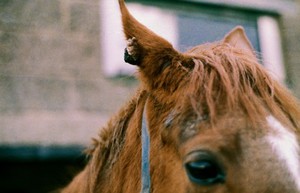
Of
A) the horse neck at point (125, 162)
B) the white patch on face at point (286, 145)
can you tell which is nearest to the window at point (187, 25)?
the horse neck at point (125, 162)

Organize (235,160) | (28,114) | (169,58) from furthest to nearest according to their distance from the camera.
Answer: (28,114), (169,58), (235,160)

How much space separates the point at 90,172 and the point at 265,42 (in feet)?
13.4

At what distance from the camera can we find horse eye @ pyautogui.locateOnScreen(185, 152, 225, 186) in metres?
1.43

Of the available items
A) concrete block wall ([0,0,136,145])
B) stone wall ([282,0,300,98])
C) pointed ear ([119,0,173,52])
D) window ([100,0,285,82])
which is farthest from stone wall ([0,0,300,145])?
pointed ear ([119,0,173,52])

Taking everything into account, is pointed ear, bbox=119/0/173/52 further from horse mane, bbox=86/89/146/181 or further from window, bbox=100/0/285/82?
window, bbox=100/0/285/82

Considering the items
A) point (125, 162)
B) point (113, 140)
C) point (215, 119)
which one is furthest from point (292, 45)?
point (215, 119)

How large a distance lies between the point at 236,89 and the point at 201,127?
187 millimetres

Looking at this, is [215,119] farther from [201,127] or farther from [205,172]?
[205,172]

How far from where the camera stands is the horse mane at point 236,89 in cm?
153

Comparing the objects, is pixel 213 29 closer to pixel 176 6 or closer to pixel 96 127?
pixel 176 6

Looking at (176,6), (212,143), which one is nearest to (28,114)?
(176,6)

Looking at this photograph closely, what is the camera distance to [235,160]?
141cm

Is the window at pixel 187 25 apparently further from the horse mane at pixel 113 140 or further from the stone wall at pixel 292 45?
the horse mane at pixel 113 140

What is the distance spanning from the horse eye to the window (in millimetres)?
3286
